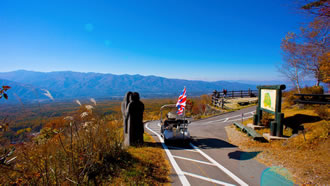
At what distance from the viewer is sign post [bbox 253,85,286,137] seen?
743 centimetres

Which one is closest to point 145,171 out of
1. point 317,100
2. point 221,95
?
point 317,100

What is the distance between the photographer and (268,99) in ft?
28.5

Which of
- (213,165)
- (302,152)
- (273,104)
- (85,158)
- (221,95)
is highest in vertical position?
(273,104)

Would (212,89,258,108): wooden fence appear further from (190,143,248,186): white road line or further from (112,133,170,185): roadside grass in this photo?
(112,133,170,185): roadside grass

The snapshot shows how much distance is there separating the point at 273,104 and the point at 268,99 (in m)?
0.57

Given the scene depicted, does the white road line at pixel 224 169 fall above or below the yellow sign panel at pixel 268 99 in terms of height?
below

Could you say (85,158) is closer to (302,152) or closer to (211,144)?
(211,144)

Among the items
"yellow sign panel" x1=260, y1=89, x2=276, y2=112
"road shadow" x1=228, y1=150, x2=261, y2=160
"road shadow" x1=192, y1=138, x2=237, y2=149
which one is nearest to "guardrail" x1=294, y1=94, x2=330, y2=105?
"yellow sign panel" x1=260, y1=89, x2=276, y2=112

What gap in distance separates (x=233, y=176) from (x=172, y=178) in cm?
171

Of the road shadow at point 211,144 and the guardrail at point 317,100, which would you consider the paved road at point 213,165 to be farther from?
the guardrail at point 317,100

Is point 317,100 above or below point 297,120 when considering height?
above

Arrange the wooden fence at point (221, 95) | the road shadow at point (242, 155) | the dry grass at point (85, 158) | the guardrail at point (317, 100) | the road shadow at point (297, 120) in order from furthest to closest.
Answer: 1. the wooden fence at point (221, 95)
2. the guardrail at point (317, 100)
3. the road shadow at point (297, 120)
4. the road shadow at point (242, 155)
5. the dry grass at point (85, 158)

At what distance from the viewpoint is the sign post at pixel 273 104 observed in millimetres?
7426

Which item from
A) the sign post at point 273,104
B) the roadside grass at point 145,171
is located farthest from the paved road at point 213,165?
the sign post at point 273,104
